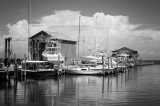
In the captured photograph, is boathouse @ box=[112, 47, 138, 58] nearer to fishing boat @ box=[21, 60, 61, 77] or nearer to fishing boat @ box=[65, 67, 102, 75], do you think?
fishing boat @ box=[65, 67, 102, 75]

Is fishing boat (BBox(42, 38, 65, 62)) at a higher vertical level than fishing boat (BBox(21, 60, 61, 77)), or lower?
higher

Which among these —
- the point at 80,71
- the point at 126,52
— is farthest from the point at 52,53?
the point at 126,52

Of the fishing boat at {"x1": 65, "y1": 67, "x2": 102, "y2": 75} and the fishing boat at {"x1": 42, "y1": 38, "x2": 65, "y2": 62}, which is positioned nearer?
the fishing boat at {"x1": 65, "y1": 67, "x2": 102, "y2": 75}

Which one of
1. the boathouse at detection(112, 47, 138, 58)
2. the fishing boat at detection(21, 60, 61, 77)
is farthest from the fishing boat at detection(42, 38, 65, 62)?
the boathouse at detection(112, 47, 138, 58)

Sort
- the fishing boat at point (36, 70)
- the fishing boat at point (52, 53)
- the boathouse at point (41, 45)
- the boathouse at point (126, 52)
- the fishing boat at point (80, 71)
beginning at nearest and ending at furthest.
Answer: the fishing boat at point (36, 70)
the fishing boat at point (80, 71)
the fishing boat at point (52, 53)
the boathouse at point (41, 45)
the boathouse at point (126, 52)

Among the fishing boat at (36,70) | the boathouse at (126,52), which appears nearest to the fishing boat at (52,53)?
the fishing boat at (36,70)

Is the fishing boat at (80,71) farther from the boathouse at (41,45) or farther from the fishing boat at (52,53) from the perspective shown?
the boathouse at (41,45)

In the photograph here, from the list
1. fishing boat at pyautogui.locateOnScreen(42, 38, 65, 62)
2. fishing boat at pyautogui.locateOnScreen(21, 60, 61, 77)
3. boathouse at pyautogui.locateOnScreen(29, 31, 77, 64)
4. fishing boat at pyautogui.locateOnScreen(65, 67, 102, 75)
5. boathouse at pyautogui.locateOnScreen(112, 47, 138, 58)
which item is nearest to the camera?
fishing boat at pyautogui.locateOnScreen(21, 60, 61, 77)

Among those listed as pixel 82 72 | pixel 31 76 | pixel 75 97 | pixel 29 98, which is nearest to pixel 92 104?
pixel 75 97

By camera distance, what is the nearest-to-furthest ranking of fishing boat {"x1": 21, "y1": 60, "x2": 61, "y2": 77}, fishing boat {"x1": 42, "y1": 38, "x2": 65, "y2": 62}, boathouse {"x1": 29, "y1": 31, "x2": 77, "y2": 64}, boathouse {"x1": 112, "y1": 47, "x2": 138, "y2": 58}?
fishing boat {"x1": 21, "y1": 60, "x2": 61, "y2": 77}, fishing boat {"x1": 42, "y1": 38, "x2": 65, "y2": 62}, boathouse {"x1": 29, "y1": 31, "x2": 77, "y2": 64}, boathouse {"x1": 112, "y1": 47, "x2": 138, "y2": 58}

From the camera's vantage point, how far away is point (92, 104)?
1266 inches

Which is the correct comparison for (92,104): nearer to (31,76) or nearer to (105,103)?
(105,103)

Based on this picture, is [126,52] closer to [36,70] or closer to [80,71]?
[80,71]

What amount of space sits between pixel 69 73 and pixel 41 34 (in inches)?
1137
